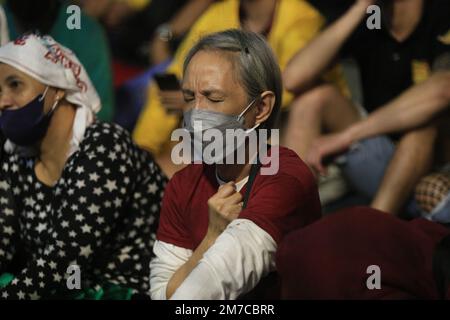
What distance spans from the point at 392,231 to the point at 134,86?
11.3 ft

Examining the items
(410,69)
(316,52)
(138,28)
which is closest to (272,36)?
(316,52)

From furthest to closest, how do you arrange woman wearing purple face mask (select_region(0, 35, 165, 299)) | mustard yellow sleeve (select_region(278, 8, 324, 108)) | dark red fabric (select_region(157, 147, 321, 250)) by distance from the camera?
mustard yellow sleeve (select_region(278, 8, 324, 108)) < woman wearing purple face mask (select_region(0, 35, 165, 299)) < dark red fabric (select_region(157, 147, 321, 250))

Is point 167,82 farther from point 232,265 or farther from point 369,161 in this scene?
point 232,265

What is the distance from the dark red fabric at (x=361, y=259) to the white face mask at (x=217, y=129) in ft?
2.15

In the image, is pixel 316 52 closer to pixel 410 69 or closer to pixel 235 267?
pixel 410 69

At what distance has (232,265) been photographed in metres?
2.72

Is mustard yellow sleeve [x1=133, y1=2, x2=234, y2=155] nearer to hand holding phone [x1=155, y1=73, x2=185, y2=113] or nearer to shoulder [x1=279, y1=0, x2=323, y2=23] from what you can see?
hand holding phone [x1=155, y1=73, x2=185, y2=113]

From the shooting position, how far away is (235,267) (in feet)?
8.94

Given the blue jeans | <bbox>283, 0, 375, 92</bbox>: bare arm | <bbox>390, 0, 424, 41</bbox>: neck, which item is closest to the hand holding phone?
<bbox>283, 0, 375, 92</bbox>: bare arm

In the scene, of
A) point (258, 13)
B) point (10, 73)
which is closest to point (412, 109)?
point (258, 13)

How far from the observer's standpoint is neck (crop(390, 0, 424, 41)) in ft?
15.2

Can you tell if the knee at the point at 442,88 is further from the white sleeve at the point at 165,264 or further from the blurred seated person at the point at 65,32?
the blurred seated person at the point at 65,32

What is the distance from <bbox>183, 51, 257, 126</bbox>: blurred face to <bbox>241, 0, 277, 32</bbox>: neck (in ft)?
6.33
